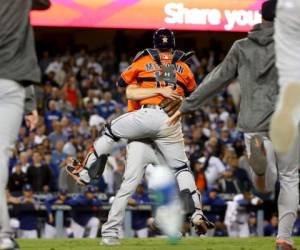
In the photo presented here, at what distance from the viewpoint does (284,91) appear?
7348 millimetres

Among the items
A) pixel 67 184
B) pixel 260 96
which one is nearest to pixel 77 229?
pixel 67 184

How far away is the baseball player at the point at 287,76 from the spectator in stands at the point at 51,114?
1631cm

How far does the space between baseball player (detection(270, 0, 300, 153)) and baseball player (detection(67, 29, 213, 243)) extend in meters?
3.69

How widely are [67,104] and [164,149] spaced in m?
13.8

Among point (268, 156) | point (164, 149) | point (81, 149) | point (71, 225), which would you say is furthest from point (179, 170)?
point (81, 149)

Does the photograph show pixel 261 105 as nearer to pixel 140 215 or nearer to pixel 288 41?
pixel 288 41

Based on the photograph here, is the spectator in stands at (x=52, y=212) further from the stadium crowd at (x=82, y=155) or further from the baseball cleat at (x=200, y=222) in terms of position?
the baseball cleat at (x=200, y=222)

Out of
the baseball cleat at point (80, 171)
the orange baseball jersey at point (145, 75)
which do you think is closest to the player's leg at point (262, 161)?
the orange baseball jersey at point (145, 75)

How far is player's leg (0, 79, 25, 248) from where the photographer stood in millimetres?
7734

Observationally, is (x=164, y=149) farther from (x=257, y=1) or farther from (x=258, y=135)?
(x=257, y=1)

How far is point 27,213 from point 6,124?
11211 millimetres

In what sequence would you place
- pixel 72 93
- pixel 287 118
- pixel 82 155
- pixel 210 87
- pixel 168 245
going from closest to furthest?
pixel 287 118
pixel 210 87
pixel 168 245
pixel 82 155
pixel 72 93

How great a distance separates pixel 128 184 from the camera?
11273mm

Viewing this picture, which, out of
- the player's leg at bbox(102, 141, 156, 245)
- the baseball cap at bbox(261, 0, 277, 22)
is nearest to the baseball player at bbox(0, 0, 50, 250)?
the baseball cap at bbox(261, 0, 277, 22)
